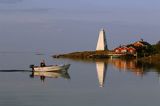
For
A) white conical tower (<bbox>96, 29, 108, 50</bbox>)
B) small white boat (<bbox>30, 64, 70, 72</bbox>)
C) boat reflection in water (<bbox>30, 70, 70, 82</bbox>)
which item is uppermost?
white conical tower (<bbox>96, 29, 108, 50</bbox>)

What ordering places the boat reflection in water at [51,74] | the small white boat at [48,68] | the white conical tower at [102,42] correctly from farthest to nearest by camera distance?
the white conical tower at [102,42]
the small white boat at [48,68]
the boat reflection in water at [51,74]

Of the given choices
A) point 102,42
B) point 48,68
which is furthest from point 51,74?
point 102,42

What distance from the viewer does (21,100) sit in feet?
86.3

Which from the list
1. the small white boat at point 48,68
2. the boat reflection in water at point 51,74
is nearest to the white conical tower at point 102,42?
the small white boat at point 48,68

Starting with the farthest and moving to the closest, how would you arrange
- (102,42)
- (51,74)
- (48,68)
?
1. (102,42)
2. (48,68)
3. (51,74)

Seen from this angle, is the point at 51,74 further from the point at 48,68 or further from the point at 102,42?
the point at 102,42

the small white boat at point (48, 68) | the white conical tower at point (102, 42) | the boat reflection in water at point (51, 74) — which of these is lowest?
the boat reflection in water at point (51, 74)

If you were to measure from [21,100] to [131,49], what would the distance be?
8986 centimetres

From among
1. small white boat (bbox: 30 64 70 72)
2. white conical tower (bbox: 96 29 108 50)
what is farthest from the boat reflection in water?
white conical tower (bbox: 96 29 108 50)

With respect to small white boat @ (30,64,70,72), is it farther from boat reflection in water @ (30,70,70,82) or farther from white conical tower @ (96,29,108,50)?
white conical tower @ (96,29,108,50)

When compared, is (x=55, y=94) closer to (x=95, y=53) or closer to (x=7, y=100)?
(x=7, y=100)

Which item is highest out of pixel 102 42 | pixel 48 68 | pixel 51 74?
pixel 102 42

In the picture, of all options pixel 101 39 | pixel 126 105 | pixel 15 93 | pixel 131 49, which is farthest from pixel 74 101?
pixel 101 39

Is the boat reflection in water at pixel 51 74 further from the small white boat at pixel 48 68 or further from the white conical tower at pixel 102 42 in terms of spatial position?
the white conical tower at pixel 102 42
